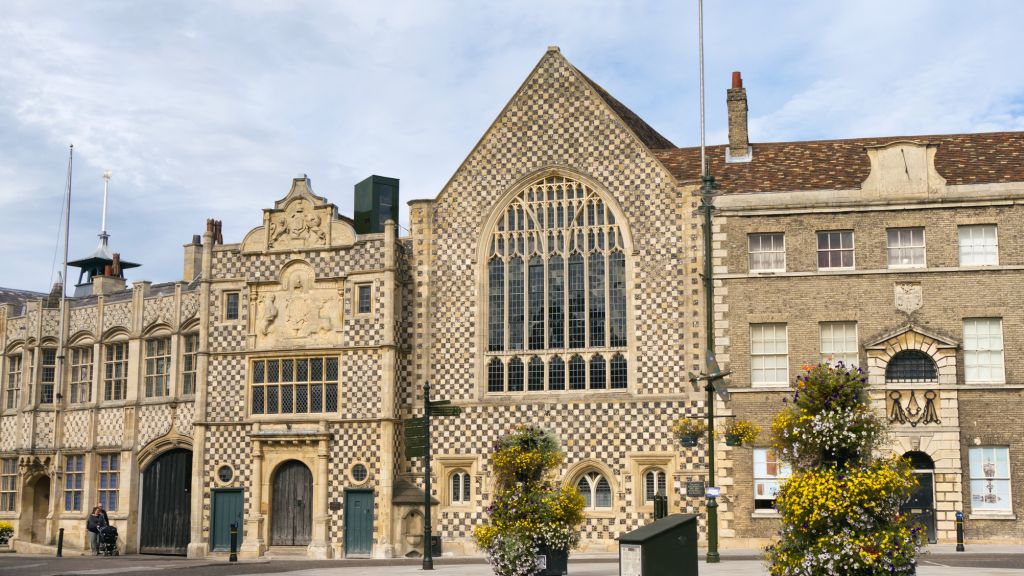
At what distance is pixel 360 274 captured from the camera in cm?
3725

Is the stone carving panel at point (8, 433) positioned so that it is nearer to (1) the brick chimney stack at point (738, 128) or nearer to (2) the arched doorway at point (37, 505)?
(2) the arched doorway at point (37, 505)

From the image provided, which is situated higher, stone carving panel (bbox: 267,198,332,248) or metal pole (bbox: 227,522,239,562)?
stone carving panel (bbox: 267,198,332,248)

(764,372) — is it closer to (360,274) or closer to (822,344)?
(822,344)

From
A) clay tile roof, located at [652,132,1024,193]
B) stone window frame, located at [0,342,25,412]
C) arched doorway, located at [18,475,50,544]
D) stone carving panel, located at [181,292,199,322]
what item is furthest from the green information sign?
stone window frame, located at [0,342,25,412]

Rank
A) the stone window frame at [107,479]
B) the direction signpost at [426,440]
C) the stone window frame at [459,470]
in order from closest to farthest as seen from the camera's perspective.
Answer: the direction signpost at [426,440]
the stone window frame at [459,470]
the stone window frame at [107,479]

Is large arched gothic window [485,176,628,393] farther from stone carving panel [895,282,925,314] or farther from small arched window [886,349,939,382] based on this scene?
stone carving panel [895,282,925,314]

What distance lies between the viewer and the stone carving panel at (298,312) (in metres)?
37.6

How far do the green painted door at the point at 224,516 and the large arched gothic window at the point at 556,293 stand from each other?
29.3ft

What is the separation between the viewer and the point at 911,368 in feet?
109

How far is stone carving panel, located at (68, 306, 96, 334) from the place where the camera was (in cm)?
4334

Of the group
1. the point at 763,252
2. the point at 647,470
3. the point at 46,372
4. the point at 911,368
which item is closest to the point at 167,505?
the point at 46,372

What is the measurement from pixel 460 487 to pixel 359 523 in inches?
128

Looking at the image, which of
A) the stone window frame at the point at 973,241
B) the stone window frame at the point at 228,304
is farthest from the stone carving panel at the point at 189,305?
the stone window frame at the point at 973,241

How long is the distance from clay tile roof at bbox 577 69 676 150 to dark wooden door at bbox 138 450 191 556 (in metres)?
18.2
